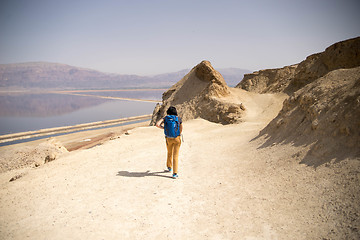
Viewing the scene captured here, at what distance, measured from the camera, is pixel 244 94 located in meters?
17.5

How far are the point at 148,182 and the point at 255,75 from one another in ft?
83.1

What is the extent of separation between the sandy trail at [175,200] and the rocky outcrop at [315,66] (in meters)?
14.2

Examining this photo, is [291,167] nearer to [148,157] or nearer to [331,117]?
[331,117]

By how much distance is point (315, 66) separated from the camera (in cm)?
1795

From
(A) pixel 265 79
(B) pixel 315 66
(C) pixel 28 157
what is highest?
(B) pixel 315 66

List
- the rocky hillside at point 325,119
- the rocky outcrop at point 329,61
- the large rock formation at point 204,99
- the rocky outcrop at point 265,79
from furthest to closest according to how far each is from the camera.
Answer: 1. the rocky outcrop at point 265,79
2. the rocky outcrop at point 329,61
3. the large rock formation at point 204,99
4. the rocky hillside at point 325,119

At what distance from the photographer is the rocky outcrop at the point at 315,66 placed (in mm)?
15078

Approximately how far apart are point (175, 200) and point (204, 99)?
11167 millimetres

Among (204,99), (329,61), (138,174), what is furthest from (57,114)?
(138,174)

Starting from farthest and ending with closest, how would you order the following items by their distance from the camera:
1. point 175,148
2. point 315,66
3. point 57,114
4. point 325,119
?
point 57,114 < point 315,66 < point 175,148 < point 325,119

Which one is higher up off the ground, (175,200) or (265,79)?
(265,79)

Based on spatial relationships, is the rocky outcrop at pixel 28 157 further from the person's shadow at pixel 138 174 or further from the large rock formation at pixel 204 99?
the large rock formation at pixel 204 99

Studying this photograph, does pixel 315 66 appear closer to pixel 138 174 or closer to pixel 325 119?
pixel 325 119

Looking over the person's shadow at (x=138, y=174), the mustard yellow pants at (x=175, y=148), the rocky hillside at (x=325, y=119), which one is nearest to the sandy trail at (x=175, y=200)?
the person's shadow at (x=138, y=174)
